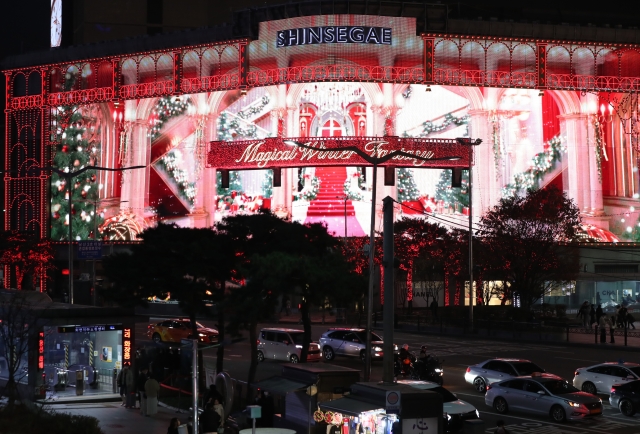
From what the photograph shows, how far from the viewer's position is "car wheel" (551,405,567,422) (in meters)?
28.6

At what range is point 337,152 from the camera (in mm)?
74000

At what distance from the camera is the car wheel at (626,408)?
97.6ft

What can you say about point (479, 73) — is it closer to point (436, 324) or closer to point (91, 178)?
point (436, 324)

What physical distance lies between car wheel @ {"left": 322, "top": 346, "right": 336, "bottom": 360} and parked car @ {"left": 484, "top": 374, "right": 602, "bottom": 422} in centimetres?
1356

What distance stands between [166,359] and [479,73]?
151ft

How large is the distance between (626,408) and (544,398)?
280 centimetres

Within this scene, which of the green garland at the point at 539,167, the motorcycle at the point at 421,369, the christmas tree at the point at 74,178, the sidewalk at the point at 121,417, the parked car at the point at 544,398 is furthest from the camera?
the christmas tree at the point at 74,178

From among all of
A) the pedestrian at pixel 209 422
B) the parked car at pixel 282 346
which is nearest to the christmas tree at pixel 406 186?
the parked car at pixel 282 346

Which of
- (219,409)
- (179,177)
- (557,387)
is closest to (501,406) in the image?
(557,387)

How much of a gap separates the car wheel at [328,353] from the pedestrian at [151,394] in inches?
601

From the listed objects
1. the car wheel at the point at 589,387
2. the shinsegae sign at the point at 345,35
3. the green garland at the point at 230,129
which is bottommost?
the car wheel at the point at 589,387

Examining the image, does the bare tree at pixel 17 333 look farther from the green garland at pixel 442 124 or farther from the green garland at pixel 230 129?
the green garland at pixel 442 124

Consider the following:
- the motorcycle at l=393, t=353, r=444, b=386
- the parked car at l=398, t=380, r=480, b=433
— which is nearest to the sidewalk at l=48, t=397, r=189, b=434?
the parked car at l=398, t=380, r=480, b=433

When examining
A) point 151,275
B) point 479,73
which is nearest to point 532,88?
point 479,73
